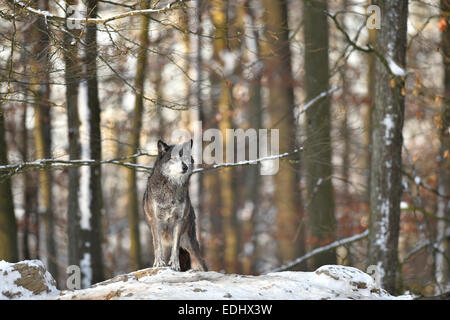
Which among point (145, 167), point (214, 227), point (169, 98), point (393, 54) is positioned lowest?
point (214, 227)

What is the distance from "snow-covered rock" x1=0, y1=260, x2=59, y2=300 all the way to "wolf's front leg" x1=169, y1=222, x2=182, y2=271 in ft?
5.21

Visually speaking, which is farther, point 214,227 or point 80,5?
point 214,227

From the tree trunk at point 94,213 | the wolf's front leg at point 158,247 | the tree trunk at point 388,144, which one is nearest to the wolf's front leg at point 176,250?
the wolf's front leg at point 158,247

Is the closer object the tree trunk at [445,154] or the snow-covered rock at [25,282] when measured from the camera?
the snow-covered rock at [25,282]

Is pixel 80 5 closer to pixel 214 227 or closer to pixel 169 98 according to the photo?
pixel 169 98

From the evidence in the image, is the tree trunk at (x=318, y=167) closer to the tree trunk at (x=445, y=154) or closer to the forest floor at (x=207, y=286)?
the tree trunk at (x=445, y=154)

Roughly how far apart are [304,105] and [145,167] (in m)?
5.31

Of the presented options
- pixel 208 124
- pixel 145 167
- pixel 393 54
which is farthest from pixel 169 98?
pixel 208 124

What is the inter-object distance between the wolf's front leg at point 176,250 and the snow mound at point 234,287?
28cm

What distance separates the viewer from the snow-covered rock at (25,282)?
6.74 meters

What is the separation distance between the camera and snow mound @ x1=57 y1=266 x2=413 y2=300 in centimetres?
647

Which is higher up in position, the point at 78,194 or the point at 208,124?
the point at 208,124
